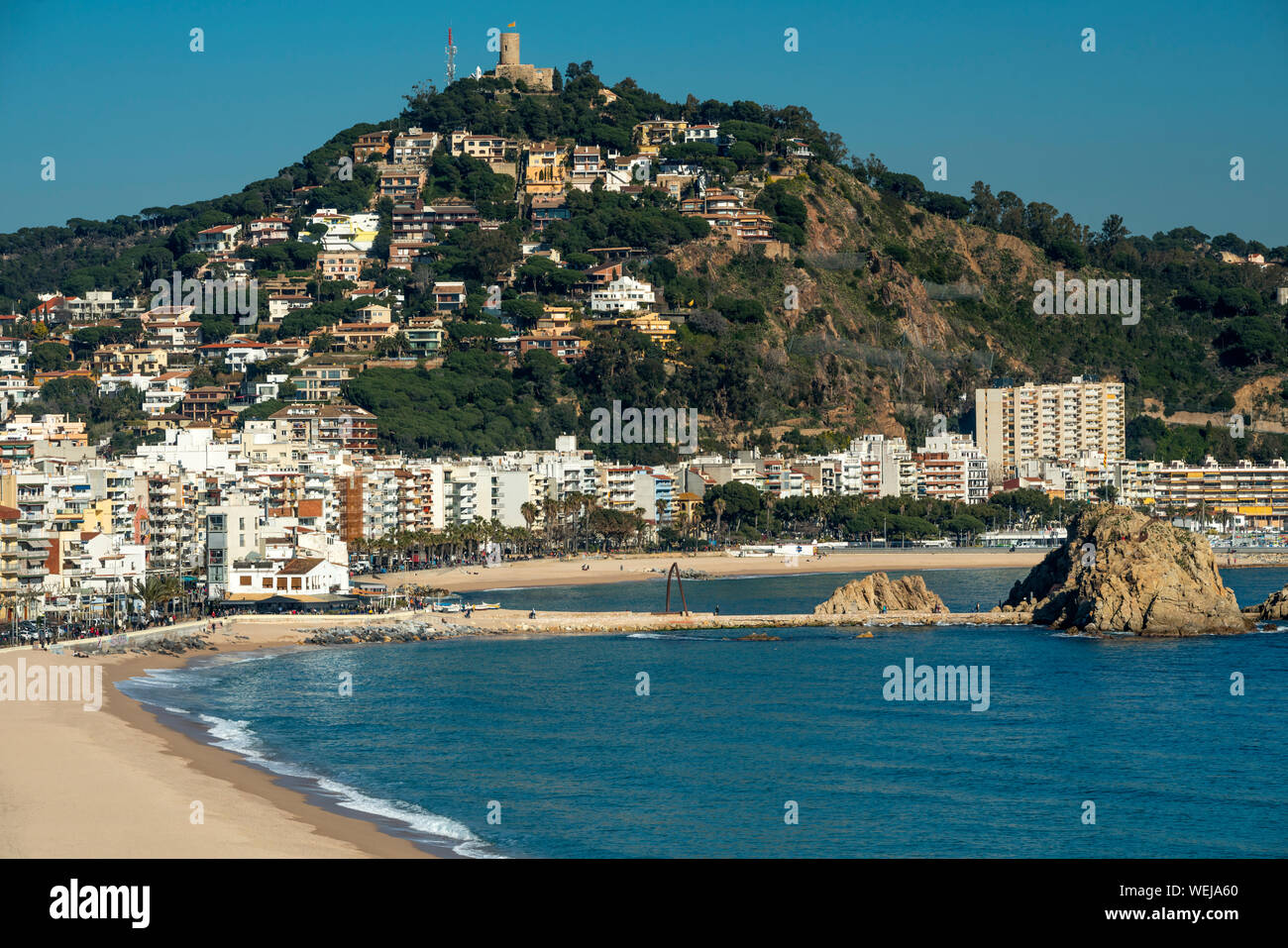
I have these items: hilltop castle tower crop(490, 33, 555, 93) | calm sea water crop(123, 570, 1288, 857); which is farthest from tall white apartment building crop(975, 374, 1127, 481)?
calm sea water crop(123, 570, 1288, 857)

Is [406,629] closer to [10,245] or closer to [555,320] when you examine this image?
[555,320]

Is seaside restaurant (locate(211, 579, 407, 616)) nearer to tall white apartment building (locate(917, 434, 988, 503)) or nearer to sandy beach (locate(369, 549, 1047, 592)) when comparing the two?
sandy beach (locate(369, 549, 1047, 592))

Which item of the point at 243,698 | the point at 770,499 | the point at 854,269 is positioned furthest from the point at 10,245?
the point at 243,698

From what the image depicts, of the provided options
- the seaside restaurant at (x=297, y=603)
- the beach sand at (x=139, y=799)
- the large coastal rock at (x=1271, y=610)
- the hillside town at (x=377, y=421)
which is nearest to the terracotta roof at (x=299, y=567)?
the hillside town at (x=377, y=421)

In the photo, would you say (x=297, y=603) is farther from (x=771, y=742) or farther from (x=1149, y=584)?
(x=1149, y=584)

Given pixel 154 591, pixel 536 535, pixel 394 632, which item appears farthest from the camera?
Answer: pixel 536 535

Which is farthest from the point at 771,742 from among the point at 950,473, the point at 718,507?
the point at 950,473

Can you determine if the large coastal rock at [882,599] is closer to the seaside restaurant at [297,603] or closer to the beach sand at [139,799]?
the seaside restaurant at [297,603]
